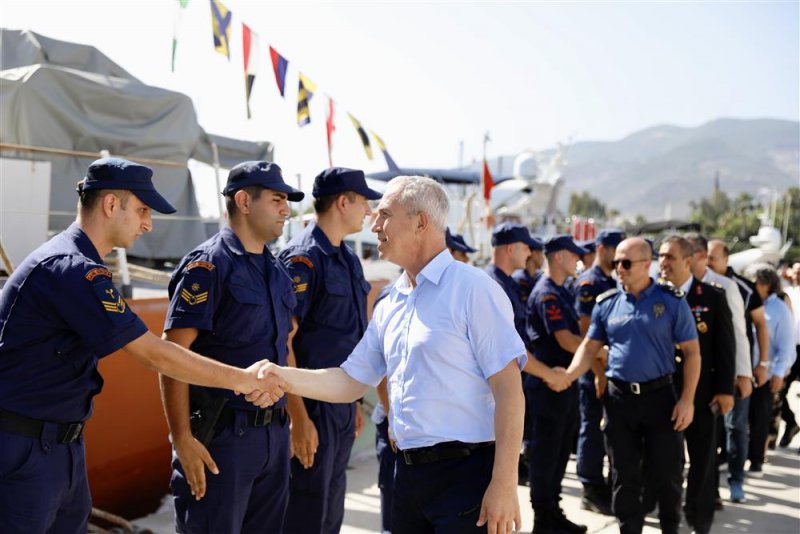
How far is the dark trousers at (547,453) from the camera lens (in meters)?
4.96

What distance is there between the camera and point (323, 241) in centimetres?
378

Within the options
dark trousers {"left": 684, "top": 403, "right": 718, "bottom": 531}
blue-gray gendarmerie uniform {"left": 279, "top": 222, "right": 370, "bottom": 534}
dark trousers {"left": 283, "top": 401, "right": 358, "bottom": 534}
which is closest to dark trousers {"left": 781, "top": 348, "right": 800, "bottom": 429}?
dark trousers {"left": 684, "top": 403, "right": 718, "bottom": 531}

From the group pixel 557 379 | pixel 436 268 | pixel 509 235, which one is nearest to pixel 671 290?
pixel 557 379

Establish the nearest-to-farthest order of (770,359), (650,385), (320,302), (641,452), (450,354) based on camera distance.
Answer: (450,354), (320,302), (650,385), (641,452), (770,359)

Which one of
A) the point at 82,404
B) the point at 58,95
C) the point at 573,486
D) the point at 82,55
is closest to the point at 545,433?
the point at 573,486

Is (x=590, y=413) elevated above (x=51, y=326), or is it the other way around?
(x=51, y=326)

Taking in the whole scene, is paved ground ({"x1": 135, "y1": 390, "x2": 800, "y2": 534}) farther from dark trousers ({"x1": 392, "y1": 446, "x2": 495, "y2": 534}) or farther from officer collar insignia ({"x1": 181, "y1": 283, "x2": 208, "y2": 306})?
dark trousers ({"x1": 392, "y1": 446, "x2": 495, "y2": 534})

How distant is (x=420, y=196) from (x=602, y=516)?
402 cm

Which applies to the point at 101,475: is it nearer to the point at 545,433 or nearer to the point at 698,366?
the point at 545,433

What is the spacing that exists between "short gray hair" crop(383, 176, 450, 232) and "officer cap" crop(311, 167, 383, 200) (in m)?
1.35

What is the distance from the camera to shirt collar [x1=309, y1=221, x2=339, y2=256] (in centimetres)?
375

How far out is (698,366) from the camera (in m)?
4.30

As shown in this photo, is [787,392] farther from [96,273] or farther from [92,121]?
[92,121]

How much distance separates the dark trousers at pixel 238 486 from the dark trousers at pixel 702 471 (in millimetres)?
3137
